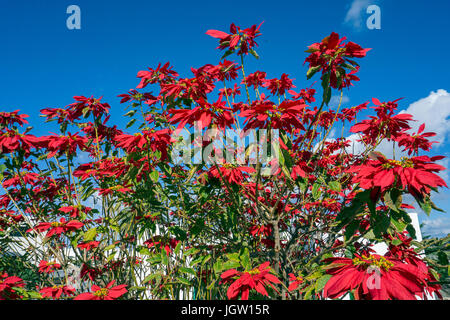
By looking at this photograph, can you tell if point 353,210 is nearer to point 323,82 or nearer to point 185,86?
point 323,82

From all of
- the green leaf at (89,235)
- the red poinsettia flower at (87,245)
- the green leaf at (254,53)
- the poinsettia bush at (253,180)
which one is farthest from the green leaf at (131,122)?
the green leaf at (254,53)

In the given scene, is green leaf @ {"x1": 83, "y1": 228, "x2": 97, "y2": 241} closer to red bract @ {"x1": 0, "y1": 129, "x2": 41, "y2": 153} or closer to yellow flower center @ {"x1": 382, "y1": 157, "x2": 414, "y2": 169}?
red bract @ {"x1": 0, "y1": 129, "x2": 41, "y2": 153}

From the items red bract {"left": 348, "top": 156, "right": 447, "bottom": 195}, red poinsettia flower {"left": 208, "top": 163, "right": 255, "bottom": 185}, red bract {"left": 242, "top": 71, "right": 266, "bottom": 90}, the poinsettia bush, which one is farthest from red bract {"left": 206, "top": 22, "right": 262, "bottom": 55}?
red bract {"left": 348, "top": 156, "right": 447, "bottom": 195}

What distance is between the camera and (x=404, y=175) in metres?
1.19

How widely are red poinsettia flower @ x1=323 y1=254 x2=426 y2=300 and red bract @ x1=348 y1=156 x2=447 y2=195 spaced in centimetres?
32

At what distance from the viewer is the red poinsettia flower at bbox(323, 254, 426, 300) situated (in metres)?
0.95

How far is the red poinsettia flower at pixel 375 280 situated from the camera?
95 cm

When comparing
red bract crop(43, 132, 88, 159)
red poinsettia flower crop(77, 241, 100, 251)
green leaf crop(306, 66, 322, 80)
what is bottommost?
red poinsettia flower crop(77, 241, 100, 251)

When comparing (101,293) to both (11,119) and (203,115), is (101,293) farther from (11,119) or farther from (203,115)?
(11,119)

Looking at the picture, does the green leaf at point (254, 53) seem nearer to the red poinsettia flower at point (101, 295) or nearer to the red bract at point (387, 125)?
the red bract at point (387, 125)

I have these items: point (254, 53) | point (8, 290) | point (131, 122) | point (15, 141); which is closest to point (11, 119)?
point (15, 141)

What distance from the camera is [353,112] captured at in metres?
3.71

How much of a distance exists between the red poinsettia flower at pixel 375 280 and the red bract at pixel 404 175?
32 cm

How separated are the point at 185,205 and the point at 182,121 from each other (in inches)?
44.2
